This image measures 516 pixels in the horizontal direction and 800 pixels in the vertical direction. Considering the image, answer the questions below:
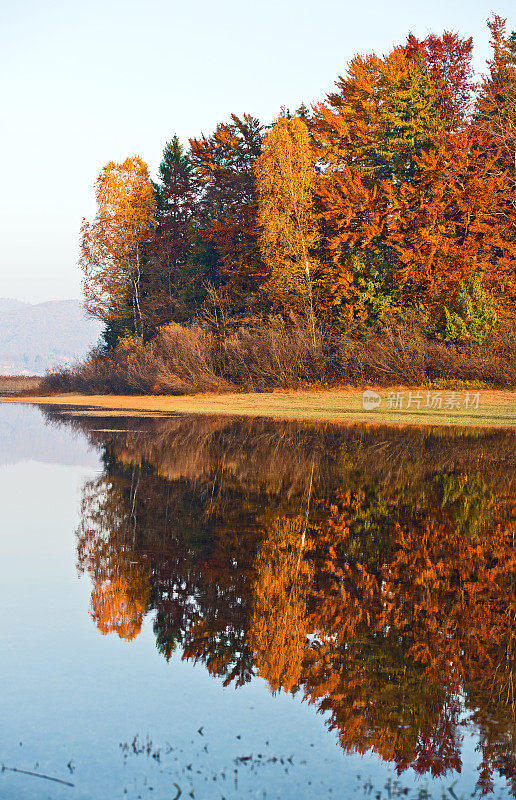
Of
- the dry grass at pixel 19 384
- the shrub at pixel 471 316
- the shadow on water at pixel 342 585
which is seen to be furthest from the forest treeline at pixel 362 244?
the shadow on water at pixel 342 585

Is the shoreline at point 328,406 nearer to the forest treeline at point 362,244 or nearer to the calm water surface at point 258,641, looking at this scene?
the forest treeline at point 362,244

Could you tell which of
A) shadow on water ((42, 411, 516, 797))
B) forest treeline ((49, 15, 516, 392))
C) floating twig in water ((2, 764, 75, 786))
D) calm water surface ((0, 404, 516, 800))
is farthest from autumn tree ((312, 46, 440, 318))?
floating twig in water ((2, 764, 75, 786))

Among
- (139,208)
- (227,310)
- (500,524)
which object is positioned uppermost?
(139,208)

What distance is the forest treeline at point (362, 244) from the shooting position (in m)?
Answer: 38.8

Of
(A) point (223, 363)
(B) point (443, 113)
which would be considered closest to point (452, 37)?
(B) point (443, 113)

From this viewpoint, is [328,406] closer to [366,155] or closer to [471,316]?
[471,316]

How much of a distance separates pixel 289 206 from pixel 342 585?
38036 mm

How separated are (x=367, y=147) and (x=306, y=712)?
1641 inches

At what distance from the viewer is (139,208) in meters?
56.9

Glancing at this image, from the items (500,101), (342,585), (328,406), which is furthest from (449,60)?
(342,585)

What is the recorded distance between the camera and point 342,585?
705cm

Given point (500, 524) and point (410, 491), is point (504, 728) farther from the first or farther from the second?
point (410, 491)

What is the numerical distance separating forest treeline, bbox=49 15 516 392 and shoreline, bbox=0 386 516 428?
4.40ft

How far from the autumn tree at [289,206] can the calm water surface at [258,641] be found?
31634 mm
